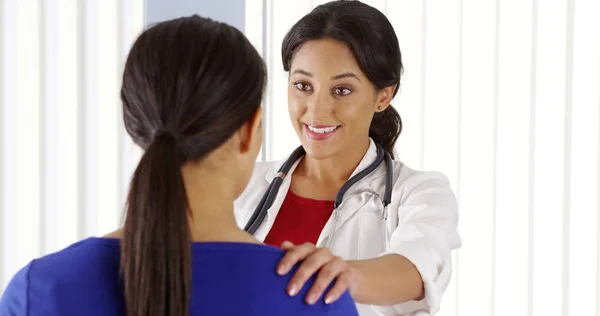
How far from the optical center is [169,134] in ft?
3.23

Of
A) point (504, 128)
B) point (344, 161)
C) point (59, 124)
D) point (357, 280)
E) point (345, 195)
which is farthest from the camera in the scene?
point (504, 128)

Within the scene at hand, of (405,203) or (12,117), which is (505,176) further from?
(12,117)

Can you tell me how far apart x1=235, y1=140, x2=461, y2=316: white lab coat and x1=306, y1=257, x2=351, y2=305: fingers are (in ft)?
1.47

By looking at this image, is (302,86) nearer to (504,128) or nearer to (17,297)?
(17,297)

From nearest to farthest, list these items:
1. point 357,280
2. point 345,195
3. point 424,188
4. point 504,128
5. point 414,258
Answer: point 357,280 → point 414,258 → point 424,188 → point 345,195 → point 504,128

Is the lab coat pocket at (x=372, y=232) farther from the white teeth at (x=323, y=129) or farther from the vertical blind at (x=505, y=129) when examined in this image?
the vertical blind at (x=505, y=129)

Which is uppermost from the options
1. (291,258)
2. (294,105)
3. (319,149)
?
(294,105)

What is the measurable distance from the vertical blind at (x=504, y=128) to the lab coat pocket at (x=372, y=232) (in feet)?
3.45

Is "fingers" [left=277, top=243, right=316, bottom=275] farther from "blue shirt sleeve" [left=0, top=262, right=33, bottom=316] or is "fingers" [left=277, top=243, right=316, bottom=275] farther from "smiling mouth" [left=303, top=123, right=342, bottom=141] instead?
"smiling mouth" [left=303, top=123, right=342, bottom=141]

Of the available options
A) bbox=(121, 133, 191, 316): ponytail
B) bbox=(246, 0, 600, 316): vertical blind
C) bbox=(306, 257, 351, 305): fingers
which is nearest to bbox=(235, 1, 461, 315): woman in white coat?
bbox=(306, 257, 351, 305): fingers

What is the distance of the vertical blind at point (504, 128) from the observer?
9.55ft

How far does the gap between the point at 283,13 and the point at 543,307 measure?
1400mm

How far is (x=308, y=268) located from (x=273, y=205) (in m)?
0.91

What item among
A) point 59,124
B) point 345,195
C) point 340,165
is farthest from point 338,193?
point 59,124
